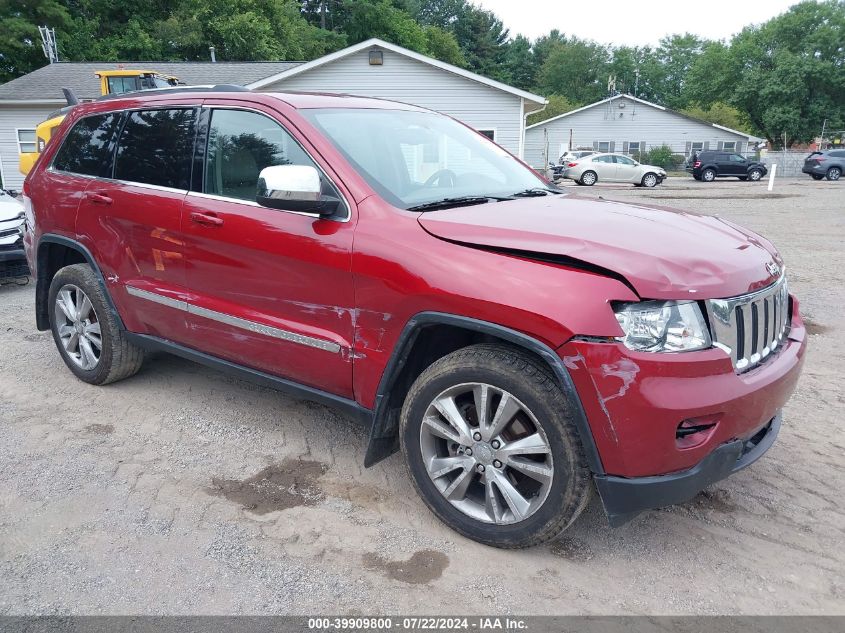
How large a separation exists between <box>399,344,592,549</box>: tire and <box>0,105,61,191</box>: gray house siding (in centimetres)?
2728

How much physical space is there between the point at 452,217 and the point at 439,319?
491 mm

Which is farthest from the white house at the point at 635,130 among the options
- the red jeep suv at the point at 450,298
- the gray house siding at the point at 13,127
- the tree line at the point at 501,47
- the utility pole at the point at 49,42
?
the red jeep suv at the point at 450,298

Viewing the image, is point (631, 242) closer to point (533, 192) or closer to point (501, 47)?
point (533, 192)

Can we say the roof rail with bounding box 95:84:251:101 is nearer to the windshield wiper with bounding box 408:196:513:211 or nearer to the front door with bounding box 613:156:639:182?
the windshield wiper with bounding box 408:196:513:211

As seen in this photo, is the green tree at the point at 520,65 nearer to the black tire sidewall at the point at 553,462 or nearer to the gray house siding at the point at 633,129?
the gray house siding at the point at 633,129

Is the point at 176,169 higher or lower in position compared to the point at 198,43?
lower

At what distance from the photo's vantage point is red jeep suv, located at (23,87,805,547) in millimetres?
2490

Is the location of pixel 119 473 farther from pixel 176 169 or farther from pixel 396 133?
pixel 396 133

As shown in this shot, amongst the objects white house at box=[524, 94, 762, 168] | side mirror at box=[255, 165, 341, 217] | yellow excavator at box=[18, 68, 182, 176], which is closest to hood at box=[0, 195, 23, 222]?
side mirror at box=[255, 165, 341, 217]

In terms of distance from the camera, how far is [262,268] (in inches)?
134

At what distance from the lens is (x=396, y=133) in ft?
12.3

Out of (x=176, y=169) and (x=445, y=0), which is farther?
(x=445, y=0)

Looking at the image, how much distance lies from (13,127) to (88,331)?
26237mm

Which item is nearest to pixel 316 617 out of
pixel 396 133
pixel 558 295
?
pixel 558 295
